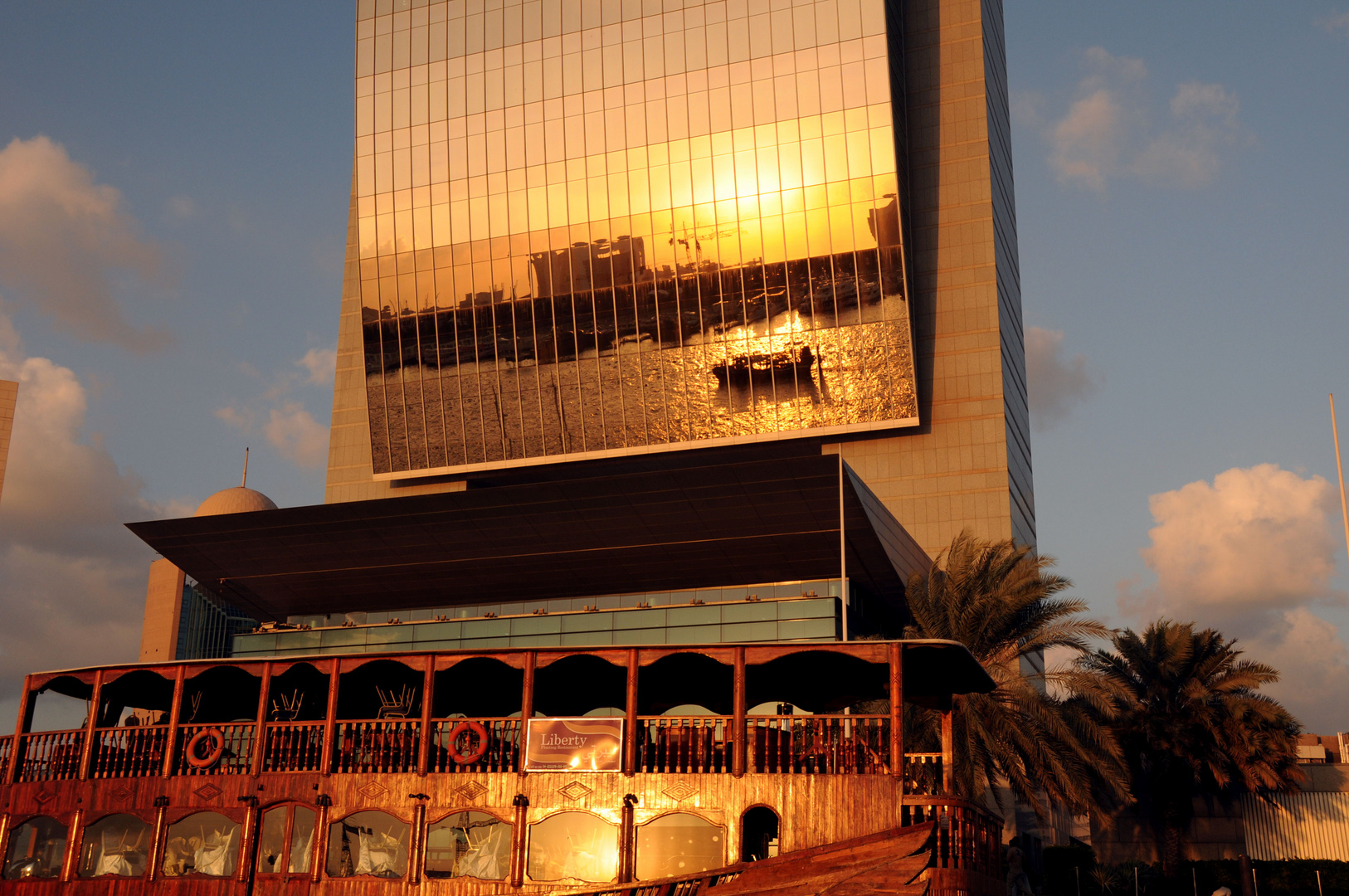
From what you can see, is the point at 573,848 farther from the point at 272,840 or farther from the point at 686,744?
Answer: the point at 272,840

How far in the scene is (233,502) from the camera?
83.6 m

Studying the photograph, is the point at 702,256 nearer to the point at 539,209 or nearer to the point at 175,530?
the point at 539,209

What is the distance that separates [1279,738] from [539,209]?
40.8 m

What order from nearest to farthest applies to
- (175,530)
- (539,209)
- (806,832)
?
(806,832)
(175,530)
(539,209)

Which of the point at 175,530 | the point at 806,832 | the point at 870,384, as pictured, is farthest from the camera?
the point at 870,384

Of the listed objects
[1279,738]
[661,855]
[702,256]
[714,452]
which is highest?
[702,256]

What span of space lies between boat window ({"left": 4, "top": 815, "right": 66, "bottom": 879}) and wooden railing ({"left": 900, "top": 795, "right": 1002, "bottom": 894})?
16.1 meters

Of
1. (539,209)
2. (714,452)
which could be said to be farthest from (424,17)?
(714,452)

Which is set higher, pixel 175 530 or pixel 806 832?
pixel 175 530

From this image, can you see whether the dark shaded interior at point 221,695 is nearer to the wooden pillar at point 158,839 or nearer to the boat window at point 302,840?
the wooden pillar at point 158,839

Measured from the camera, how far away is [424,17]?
6562 cm

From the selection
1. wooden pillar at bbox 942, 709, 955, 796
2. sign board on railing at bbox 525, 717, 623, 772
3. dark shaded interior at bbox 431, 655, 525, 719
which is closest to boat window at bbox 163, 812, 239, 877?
dark shaded interior at bbox 431, 655, 525, 719

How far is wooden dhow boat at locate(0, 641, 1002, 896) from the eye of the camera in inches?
771

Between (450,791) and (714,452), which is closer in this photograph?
(450,791)
